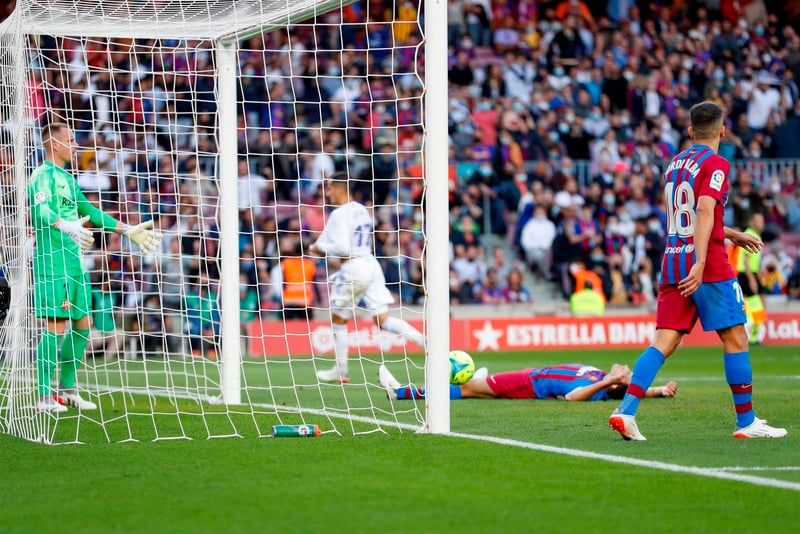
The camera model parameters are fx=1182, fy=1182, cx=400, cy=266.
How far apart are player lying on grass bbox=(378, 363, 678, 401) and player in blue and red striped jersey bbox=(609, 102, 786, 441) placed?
243 cm

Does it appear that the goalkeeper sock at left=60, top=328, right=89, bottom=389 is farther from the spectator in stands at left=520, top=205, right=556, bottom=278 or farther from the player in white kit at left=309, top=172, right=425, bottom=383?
the spectator in stands at left=520, top=205, right=556, bottom=278

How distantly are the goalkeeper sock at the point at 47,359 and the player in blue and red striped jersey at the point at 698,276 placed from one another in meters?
4.23

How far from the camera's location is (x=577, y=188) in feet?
75.9

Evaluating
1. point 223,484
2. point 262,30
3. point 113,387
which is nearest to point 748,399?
point 223,484

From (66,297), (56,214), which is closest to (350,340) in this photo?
(66,297)

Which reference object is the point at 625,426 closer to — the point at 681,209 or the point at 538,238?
the point at 681,209

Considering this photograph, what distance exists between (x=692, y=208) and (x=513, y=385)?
3.58 m

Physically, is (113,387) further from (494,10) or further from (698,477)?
(494,10)

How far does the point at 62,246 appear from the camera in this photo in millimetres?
8758

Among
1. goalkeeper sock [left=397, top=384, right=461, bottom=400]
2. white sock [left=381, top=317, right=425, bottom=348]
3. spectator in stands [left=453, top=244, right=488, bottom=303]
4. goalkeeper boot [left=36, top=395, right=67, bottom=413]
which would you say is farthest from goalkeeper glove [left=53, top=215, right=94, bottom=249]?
spectator in stands [left=453, top=244, right=488, bottom=303]

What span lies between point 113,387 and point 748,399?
24.0 ft

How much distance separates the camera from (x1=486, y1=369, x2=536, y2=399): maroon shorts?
33.0 feet

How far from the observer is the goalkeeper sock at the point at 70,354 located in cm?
961

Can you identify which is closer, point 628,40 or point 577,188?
point 577,188
